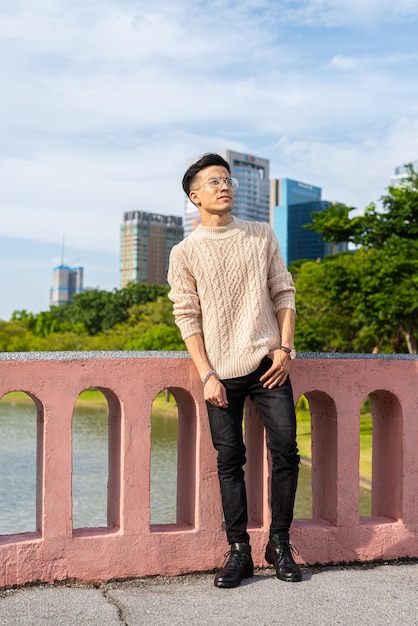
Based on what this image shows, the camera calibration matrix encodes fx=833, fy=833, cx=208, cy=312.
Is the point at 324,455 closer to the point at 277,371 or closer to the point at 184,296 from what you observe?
the point at 277,371

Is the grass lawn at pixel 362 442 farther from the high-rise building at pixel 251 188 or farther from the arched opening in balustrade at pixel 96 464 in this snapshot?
the high-rise building at pixel 251 188

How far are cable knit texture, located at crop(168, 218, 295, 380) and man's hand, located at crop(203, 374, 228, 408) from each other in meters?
0.06

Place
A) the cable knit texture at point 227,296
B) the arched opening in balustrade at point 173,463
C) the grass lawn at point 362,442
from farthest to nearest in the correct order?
the grass lawn at point 362,442, the arched opening in balustrade at point 173,463, the cable knit texture at point 227,296

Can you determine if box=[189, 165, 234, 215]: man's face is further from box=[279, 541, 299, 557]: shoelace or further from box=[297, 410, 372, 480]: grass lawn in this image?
box=[297, 410, 372, 480]: grass lawn

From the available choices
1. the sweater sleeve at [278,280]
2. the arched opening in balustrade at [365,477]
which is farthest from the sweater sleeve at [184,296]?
the arched opening in balustrade at [365,477]

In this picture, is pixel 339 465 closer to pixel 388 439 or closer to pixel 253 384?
pixel 388 439

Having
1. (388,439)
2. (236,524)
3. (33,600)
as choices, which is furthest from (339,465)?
(33,600)

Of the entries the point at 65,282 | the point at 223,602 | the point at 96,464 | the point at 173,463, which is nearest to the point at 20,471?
the point at 96,464

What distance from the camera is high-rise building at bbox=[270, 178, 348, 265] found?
381ft

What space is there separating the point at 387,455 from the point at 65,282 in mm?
172371

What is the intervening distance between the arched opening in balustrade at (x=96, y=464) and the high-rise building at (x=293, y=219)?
83.4 metres

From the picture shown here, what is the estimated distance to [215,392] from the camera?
3.47 m

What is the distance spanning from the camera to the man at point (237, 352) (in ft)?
11.6

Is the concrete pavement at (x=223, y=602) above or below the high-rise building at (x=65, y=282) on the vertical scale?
below
